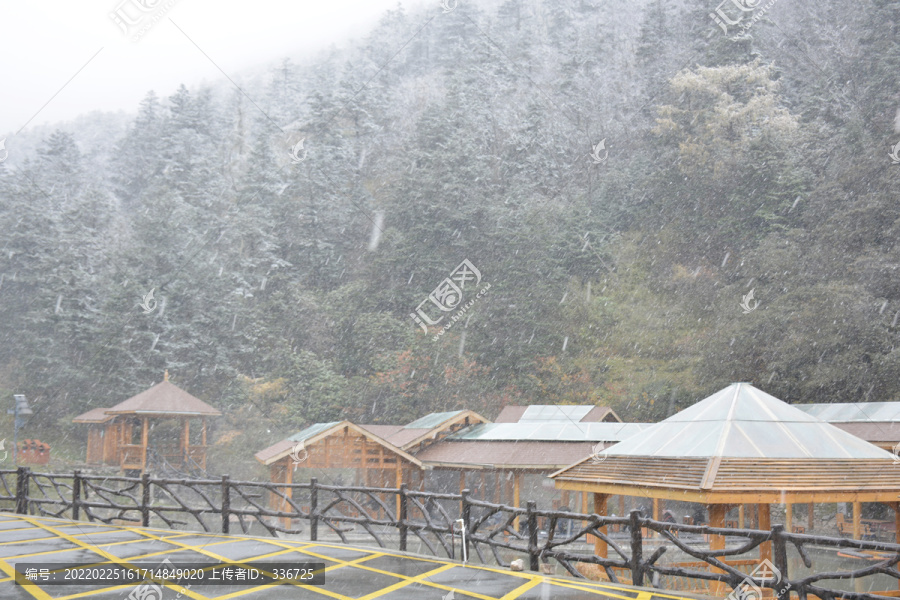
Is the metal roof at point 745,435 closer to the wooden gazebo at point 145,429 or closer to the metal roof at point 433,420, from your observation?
the metal roof at point 433,420

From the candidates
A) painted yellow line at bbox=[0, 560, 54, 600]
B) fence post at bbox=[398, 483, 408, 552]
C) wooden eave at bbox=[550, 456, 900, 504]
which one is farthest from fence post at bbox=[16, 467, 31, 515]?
wooden eave at bbox=[550, 456, 900, 504]

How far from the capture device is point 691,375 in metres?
28.9

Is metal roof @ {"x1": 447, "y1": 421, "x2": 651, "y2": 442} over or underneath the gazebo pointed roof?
underneath

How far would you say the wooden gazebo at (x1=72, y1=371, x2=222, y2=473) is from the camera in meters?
25.2

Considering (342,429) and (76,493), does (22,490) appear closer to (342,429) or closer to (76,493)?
(76,493)

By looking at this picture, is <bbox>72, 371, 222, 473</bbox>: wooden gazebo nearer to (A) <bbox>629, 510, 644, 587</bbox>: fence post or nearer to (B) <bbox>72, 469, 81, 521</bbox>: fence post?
(B) <bbox>72, 469, 81, 521</bbox>: fence post

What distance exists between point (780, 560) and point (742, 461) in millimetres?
4464

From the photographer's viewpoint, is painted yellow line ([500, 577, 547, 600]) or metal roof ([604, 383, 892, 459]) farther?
metal roof ([604, 383, 892, 459])

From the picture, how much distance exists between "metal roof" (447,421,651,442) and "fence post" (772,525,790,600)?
13.6 m

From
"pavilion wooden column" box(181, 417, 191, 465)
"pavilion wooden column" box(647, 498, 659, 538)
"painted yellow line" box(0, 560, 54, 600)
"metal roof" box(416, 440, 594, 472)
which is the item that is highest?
"painted yellow line" box(0, 560, 54, 600)

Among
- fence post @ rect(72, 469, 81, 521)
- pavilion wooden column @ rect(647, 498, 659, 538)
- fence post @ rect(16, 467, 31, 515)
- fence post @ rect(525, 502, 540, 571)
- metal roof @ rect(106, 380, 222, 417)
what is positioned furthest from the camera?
metal roof @ rect(106, 380, 222, 417)

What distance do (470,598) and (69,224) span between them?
143 feet

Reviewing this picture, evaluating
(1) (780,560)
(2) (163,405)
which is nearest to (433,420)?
(2) (163,405)

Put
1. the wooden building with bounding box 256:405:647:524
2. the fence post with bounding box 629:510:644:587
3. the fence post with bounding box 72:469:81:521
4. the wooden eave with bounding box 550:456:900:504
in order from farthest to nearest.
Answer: the wooden building with bounding box 256:405:647:524, the fence post with bounding box 72:469:81:521, the wooden eave with bounding box 550:456:900:504, the fence post with bounding box 629:510:644:587
